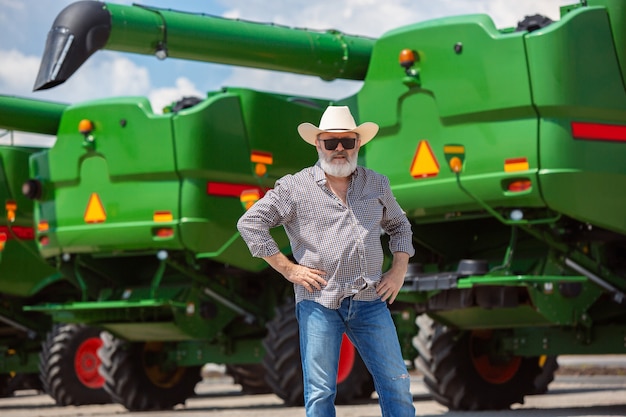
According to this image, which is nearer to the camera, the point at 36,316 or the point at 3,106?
the point at 3,106

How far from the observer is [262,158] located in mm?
14102

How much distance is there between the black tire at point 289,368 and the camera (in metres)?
13.5

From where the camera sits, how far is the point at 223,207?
13.8 meters

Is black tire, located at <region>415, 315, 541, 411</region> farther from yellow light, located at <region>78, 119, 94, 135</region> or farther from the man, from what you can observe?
the man

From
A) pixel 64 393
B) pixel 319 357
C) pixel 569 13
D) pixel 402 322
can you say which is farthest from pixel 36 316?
pixel 319 357

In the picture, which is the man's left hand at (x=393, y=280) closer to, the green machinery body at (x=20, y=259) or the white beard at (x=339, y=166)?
the white beard at (x=339, y=166)

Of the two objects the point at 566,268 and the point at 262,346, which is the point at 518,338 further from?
the point at 262,346

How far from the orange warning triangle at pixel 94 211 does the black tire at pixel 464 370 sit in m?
3.76

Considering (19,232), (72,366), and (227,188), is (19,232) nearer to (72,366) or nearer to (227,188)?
(72,366)

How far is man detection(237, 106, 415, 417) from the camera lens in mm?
5887

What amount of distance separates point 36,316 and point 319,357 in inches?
532

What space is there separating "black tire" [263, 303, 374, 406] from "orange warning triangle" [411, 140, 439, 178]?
9.04 ft

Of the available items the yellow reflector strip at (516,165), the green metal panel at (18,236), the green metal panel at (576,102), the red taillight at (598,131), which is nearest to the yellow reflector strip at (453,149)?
the yellow reflector strip at (516,165)

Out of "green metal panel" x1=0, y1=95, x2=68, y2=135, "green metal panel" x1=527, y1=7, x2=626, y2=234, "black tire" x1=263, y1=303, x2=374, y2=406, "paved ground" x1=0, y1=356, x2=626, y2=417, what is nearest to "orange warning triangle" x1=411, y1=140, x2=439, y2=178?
"green metal panel" x1=527, y1=7, x2=626, y2=234
